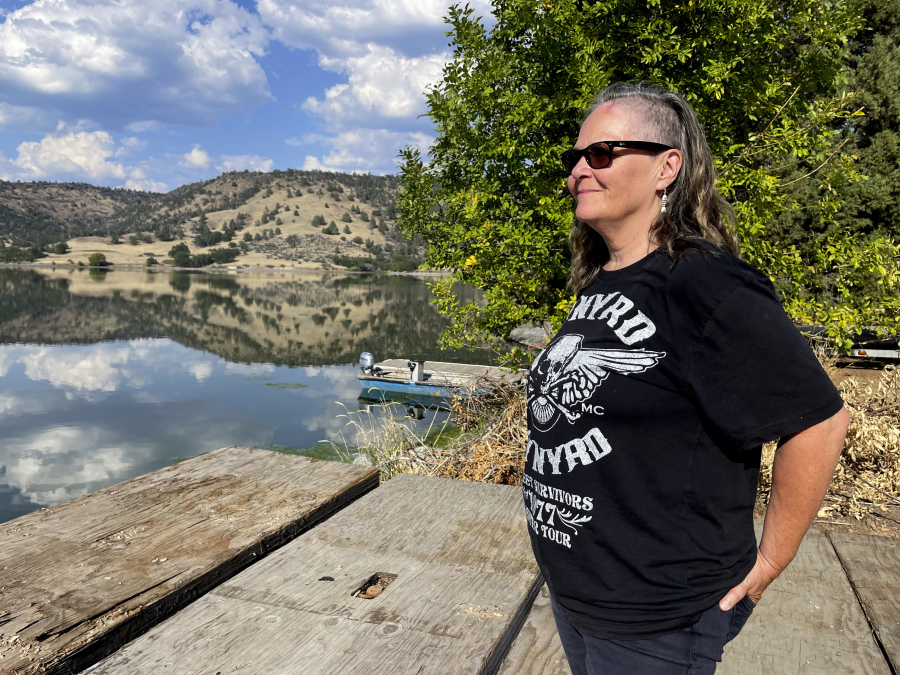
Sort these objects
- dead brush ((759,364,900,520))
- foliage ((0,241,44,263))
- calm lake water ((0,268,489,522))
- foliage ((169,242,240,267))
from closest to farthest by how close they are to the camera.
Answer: dead brush ((759,364,900,520)) → calm lake water ((0,268,489,522)) → foliage ((0,241,44,263)) → foliage ((169,242,240,267))

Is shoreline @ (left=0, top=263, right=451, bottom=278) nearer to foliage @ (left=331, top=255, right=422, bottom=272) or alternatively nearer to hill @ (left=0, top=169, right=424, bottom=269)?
foliage @ (left=331, top=255, right=422, bottom=272)

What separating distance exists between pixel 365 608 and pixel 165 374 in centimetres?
2589

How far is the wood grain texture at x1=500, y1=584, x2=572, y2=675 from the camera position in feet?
5.27

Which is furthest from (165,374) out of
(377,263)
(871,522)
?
(377,263)

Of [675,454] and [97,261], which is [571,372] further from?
[97,261]

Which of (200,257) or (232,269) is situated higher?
(200,257)

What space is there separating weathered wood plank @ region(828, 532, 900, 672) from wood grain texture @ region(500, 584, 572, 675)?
0.91m

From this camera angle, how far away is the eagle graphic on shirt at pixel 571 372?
4.09 ft

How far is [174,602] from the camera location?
5.39ft

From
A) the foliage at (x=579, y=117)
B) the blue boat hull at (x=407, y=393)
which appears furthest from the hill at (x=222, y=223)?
the foliage at (x=579, y=117)

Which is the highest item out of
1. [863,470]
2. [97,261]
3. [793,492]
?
[793,492]

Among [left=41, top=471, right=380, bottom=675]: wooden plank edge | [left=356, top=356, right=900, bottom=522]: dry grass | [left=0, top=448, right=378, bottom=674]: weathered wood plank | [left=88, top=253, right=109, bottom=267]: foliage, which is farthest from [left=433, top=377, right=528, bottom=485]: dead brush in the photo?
[left=88, top=253, right=109, bottom=267]: foliage

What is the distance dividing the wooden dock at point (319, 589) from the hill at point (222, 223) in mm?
73442

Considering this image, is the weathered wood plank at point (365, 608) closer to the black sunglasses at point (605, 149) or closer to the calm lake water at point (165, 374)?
the black sunglasses at point (605, 149)
